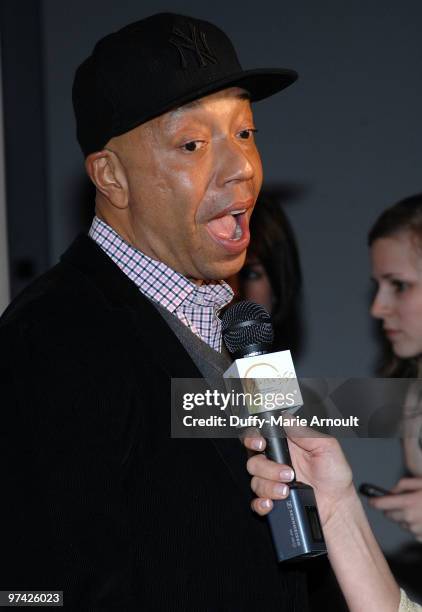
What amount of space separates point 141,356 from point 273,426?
0.64 feet

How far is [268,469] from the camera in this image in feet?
3.28

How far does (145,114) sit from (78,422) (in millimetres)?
407

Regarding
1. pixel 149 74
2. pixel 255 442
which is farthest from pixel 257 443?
pixel 149 74

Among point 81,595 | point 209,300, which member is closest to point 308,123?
point 209,300

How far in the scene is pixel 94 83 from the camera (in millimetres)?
1206

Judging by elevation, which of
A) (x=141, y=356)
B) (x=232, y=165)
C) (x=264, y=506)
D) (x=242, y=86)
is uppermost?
(x=242, y=86)

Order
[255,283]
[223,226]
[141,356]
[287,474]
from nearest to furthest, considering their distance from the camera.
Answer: [287,474]
[141,356]
[223,226]
[255,283]

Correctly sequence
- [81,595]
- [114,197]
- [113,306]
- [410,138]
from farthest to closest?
1. [410,138]
2. [114,197]
3. [113,306]
4. [81,595]

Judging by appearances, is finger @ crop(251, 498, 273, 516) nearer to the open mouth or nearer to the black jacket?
the black jacket

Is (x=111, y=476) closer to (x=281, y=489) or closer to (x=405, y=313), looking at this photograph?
(x=281, y=489)

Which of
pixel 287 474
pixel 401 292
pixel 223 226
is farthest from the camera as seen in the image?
pixel 401 292

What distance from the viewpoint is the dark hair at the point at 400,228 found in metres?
2.26

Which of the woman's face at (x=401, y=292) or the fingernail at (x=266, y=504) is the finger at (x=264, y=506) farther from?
the woman's face at (x=401, y=292)

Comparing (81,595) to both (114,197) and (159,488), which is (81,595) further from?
(114,197)
